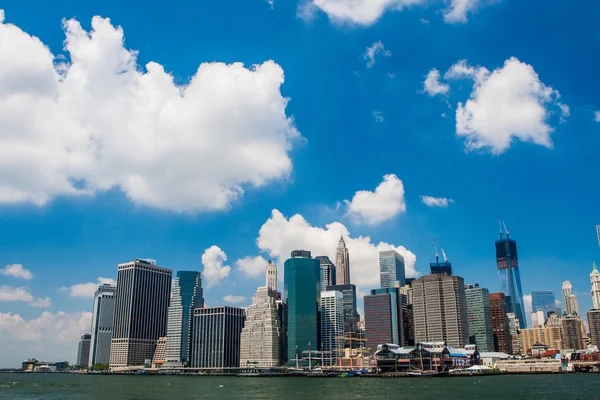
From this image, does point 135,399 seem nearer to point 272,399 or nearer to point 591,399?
point 272,399

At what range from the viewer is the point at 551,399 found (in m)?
113

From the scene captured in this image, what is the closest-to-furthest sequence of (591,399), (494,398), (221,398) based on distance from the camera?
(591,399) < (494,398) < (221,398)

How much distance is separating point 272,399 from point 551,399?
185 ft

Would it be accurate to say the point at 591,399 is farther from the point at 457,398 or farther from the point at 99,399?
the point at 99,399

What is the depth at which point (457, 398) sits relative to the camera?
391 ft

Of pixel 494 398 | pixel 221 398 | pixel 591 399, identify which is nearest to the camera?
pixel 591 399

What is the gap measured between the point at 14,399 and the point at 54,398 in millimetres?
8439

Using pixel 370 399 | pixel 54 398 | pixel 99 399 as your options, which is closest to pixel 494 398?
pixel 370 399

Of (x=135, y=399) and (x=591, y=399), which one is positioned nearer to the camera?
(x=591, y=399)

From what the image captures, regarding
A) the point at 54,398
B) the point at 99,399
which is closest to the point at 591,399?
the point at 99,399

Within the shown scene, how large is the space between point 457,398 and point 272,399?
38744 millimetres

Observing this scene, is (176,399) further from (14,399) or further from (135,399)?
(14,399)

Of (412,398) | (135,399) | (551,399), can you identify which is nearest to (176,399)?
(135,399)

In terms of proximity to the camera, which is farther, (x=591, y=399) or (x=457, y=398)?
(x=457, y=398)
